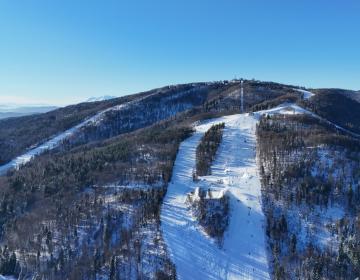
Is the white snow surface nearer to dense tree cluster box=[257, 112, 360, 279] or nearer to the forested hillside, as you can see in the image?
the forested hillside

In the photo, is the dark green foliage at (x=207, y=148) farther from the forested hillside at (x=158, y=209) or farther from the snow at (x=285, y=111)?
the snow at (x=285, y=111)

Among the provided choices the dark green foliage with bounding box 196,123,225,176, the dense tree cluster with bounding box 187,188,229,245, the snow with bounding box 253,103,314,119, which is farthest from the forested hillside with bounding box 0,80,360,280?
the snow with bounding box 253,103,314,119

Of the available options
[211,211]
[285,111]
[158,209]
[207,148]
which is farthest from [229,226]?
[285,111]

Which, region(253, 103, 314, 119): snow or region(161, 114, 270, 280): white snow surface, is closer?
region(161, 114, 270, 280): white snow surface

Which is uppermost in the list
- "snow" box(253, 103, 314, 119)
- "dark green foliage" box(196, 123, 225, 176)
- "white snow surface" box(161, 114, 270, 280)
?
"snow" box(253, 103, 314, 119)

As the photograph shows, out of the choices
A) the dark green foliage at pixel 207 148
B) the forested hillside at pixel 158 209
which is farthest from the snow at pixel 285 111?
the forested hillside at pixel 158 209

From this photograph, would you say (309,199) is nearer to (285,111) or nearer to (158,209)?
(158,209)

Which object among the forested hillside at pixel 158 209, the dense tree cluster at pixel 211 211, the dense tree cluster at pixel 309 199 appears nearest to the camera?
the dense tree cluster at pixel 309 199

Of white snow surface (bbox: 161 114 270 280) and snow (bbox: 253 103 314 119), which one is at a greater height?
snow (bbox: 253 103 314 119)
